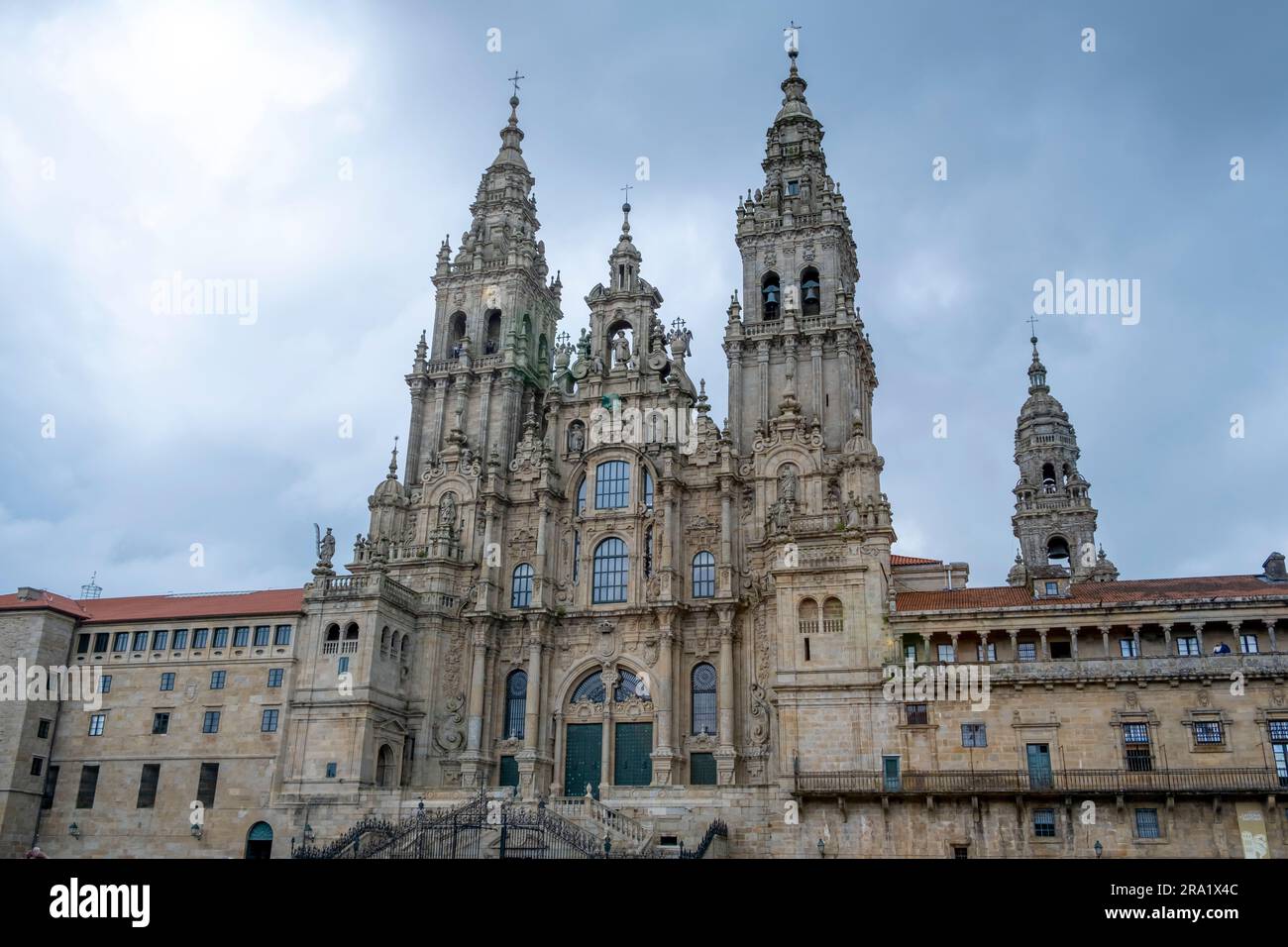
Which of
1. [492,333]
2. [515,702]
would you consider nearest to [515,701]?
[515,702]

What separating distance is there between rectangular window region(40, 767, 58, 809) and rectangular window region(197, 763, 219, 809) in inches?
306

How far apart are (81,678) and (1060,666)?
153ft

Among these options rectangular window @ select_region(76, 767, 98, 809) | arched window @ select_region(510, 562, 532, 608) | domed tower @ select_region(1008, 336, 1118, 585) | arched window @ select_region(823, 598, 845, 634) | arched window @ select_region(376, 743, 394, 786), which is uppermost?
domed tower @ select_region(1008, 336, 1118, 585)

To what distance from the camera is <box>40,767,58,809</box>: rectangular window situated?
52594 mm

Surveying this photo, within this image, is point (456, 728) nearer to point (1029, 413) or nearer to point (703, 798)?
point (703, 798)

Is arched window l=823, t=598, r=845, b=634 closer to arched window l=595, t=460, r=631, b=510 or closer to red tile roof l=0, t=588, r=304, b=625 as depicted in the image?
arched window l=595, t=460, r=631, b=510

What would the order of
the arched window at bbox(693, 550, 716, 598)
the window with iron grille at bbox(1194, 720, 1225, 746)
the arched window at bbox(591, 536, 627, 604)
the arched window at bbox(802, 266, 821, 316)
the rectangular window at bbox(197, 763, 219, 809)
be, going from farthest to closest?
the arched window at bbox(802, 266, 821, 316), the arched window at bbox(591, 536, 627, 604), the arched window at bbox(693, 550, 716, 598), the rectangular window at bbox(197, 763, 219, 809), the window with iron grille at bbox(1194, 720, 1225, 746)

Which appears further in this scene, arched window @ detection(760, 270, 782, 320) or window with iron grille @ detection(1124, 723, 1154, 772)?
arched window @ detection(760, 270, 782, 320)

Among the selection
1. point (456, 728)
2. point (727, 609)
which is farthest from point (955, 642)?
point (456, 728)

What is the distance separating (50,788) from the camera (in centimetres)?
5288

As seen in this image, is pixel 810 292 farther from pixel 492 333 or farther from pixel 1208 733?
pixel 1208 733

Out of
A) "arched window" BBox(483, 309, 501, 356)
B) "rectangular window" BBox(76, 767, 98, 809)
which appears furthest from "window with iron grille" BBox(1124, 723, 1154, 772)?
"rectangular window" BBox(76, 767, 98, 809)

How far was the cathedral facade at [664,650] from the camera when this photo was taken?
4209 cm
